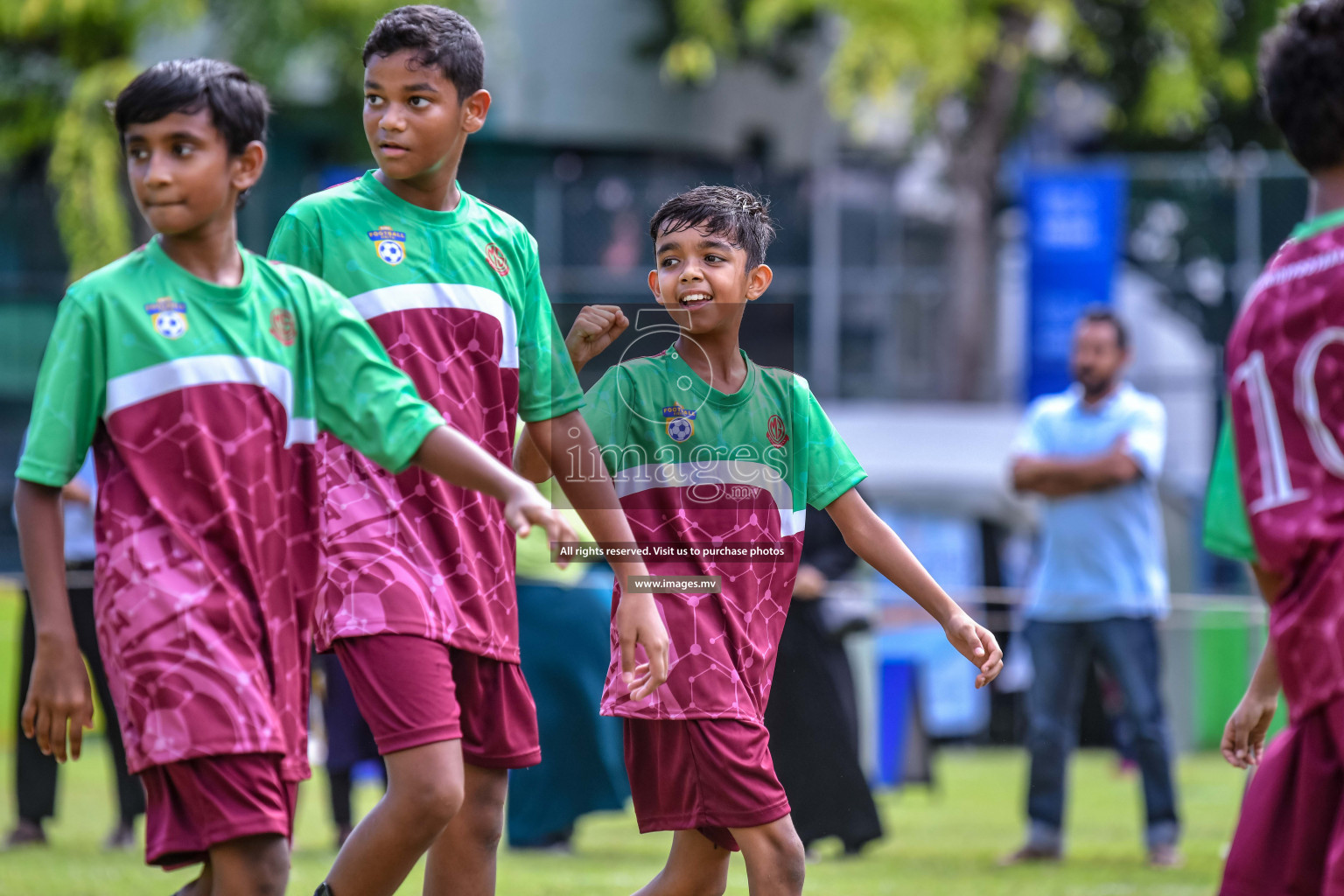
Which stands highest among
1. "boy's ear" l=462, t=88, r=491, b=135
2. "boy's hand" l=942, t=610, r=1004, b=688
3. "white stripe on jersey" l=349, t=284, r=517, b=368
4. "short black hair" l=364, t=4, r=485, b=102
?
"short black hair" l=364, t=4, r=485, b=102

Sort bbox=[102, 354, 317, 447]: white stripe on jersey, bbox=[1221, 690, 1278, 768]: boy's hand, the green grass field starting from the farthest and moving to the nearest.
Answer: the green grass field < bbox=[1221, 690, 1278, 768]: boy's hand < bbox=[102, 354, 317, 447]: white stripe on jersey

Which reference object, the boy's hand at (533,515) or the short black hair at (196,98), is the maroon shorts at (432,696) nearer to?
the boy's hand at (533,515)

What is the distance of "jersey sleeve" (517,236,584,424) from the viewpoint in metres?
3.82

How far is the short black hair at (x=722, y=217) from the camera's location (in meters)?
3.88

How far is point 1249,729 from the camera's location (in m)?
3.32

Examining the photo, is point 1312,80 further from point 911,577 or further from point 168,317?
point 168,317

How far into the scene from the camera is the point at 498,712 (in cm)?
369

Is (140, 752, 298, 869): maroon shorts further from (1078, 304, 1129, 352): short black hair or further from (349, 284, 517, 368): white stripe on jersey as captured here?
(1078, 304, 1129, 352): short black hair

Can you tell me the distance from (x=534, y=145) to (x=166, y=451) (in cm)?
1950

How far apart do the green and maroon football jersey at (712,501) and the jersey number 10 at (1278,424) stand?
3.93 ft

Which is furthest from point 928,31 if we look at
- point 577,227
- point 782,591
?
point 782,591

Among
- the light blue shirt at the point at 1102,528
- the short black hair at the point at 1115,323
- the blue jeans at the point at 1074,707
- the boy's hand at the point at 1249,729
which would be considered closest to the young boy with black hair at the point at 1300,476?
the boy's hand at the point at 1249,729

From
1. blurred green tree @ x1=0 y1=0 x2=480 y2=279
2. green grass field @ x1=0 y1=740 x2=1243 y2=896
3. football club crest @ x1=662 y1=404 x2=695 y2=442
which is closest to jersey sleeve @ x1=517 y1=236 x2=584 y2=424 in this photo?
football club crest @ x1=662 y1=404 x2=695 y2=442

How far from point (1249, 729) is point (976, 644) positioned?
614 mm
